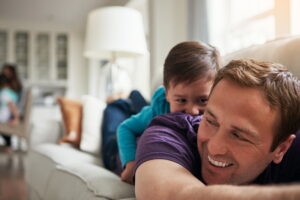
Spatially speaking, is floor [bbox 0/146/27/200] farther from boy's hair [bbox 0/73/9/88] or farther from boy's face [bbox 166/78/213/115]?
boy's face [bbox 166/78/213/115]

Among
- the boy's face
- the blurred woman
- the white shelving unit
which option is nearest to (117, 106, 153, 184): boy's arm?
the boy's face

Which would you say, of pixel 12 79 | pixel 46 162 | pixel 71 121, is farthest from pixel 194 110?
pixel 12 79

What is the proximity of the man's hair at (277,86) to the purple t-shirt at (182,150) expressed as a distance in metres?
0.09

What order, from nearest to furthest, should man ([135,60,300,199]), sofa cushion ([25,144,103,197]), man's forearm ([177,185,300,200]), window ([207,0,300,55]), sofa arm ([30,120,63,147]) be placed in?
man's forearm ([177,185,300,200]) → man ([135,60,300,199]) → sofa cushion ([25,144,103,197]) → window ([207,0,300,55]) → sofa arm ([30,120,63,147])

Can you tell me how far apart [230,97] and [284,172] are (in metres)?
0.25

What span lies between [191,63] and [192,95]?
0.10 meters

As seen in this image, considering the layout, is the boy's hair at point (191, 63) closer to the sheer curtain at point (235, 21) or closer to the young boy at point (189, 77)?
the young boy at point (189, 77)

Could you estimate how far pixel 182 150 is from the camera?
78 centimetres

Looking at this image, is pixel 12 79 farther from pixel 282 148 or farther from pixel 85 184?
pixel 282 148

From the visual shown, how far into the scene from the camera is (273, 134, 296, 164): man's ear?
751mm

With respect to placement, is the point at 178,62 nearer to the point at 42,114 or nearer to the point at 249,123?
the point at 249,123

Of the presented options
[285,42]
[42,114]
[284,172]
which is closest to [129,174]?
[284,172]

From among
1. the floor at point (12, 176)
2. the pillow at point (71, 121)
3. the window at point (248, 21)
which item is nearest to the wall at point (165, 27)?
the window at point (248, 21)

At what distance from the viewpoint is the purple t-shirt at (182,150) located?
75cm
